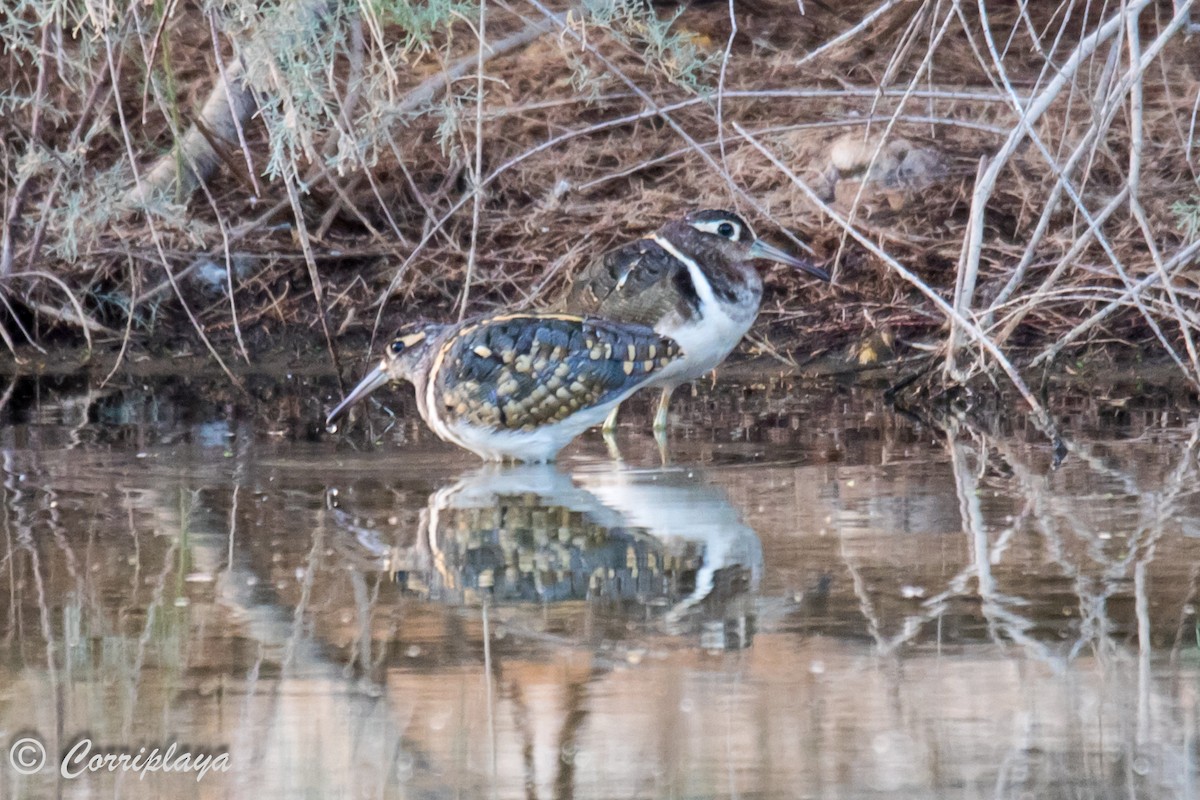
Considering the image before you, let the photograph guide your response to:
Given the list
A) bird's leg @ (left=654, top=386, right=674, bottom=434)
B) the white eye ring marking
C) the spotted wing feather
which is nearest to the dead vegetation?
the white eye ring marking

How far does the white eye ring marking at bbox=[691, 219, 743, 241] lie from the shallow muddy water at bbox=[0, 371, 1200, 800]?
3.44ft

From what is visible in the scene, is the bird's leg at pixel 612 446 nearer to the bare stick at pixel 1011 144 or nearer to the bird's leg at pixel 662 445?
the bird's leg at pixel 662 445

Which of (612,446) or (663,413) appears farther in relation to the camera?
(663,413)

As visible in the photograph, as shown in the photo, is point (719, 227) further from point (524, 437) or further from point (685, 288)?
point (524, 437)

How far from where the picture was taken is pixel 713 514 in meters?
5.11

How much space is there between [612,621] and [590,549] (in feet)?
2.32

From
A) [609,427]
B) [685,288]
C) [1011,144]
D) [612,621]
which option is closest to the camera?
[612,621]

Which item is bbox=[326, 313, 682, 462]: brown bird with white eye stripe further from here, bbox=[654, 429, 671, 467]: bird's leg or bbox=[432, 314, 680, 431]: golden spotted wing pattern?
bbox=[654, 429, 671, 467]: bird's leg

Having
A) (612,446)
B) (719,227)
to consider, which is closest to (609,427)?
(612,446)

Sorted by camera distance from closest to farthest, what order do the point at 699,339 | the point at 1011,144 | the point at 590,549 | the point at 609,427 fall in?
1. the point at 590,549
2. the point at 1011,144
3. the point at 699,339
4. the point at 609,427

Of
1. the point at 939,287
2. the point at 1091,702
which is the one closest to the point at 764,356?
the point at 939,287

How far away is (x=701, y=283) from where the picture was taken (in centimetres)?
694

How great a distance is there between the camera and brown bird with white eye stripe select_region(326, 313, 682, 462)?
238 inches

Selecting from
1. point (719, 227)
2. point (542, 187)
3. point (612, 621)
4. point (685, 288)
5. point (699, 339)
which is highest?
point (542, 187)
